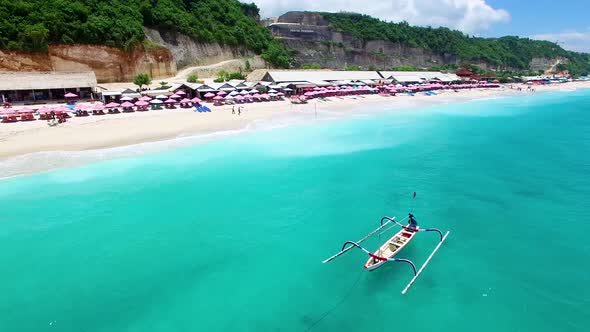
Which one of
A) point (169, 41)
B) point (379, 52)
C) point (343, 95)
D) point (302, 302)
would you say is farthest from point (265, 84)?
point (379, 52)

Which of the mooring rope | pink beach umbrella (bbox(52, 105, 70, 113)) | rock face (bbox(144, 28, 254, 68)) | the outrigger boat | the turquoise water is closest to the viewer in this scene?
the mooring rope

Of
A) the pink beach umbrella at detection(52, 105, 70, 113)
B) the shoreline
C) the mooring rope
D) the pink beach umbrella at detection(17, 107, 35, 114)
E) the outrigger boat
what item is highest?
the pink beach umbrella at detection(52, 105, 70, 113)

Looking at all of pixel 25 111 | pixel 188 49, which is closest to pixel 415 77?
pixel 188 49

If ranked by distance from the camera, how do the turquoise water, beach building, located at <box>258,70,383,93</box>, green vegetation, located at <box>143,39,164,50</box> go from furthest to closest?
beach building, located at <box>258,70,383,93</box> < green vegetation, located at <box>143,39,164,50</box> < the turquoise water

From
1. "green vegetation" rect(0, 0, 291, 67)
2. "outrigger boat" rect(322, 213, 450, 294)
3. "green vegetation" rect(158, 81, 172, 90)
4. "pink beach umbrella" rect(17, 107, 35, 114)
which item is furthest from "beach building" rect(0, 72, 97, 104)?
"outrigger boat" rect(322, 213, 450, 294)

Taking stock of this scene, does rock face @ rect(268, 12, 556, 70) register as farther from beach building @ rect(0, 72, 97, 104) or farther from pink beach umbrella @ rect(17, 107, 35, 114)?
pink beach umbrella @ rect(17, 107, 35, 114)

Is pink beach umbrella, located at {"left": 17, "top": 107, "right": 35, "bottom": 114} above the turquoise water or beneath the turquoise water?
above

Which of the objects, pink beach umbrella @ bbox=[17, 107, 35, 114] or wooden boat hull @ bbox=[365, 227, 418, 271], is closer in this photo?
wooden boat hull @ bbox=[365, 227, 418, 271]

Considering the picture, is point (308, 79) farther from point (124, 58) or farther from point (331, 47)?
point (331, 47)
